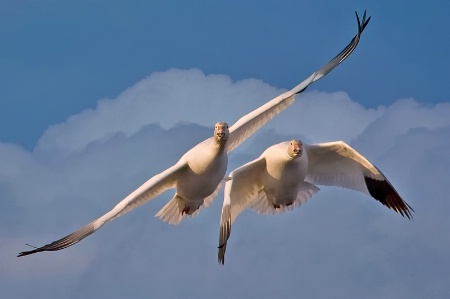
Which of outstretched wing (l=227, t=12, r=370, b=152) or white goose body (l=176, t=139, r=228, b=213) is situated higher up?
outstretched wing (l=227, t=12, r=370, b=152)

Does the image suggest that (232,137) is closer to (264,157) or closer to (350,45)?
(264,157)

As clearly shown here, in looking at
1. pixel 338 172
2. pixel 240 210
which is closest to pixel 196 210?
pixel 240 210

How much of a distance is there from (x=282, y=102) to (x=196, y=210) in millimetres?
2205

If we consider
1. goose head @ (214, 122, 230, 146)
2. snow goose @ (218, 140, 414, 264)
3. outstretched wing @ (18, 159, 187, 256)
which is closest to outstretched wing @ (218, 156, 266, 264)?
snow goose @ (218, 140, 414, 264)

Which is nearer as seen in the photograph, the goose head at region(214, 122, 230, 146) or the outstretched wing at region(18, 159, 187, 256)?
the outstretched wing at region(18, 159, 187, 256)

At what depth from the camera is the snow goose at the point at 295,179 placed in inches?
907

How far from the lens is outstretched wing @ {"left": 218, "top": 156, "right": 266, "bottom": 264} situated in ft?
76.2

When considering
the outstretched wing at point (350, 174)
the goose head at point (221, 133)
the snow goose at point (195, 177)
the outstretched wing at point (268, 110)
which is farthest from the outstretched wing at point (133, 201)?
the outstretched wing at point (350, 174)

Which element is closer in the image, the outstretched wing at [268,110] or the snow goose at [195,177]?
the snow goose at [195,177]

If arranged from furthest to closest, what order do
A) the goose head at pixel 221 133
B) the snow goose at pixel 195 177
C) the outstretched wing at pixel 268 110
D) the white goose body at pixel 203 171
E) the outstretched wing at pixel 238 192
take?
the outstretched wing at pixel 268 110 → the outstretched wing at pixel 238 192 → the white goose body at pixel 203 171 → the goose head at pixel 221 133 → the snow goose at pixel 195 177

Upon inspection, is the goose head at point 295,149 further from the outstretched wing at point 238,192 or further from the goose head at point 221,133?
the goose head at point 221,133

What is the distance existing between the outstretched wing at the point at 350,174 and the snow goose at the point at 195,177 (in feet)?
3.32

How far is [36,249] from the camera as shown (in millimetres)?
21016

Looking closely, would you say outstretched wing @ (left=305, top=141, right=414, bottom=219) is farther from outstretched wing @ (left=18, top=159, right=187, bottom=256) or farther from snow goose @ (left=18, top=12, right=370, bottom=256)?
outstretched wing @ (left=18, top=159, right=187, bottom=256)
